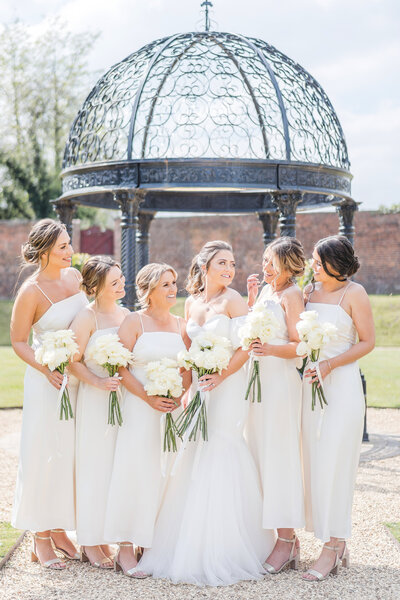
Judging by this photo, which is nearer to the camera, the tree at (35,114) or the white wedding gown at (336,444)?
the white wedding gown at (336,444)

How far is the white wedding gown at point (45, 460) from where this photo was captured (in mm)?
4406

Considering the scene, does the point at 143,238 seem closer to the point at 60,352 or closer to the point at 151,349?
the point at 151,349

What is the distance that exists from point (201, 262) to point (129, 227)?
220 centimetres

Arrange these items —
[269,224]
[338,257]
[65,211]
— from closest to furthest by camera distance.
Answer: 1. [338,257]
2. [65,211]
3. [269,224]

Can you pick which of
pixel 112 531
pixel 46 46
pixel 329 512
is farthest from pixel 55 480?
pixel 46 46

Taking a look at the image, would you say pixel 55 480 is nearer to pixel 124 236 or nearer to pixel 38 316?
pixel 38 316

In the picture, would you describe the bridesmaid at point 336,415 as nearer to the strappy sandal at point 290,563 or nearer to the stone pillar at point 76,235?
the strappy sandal at point 290,563

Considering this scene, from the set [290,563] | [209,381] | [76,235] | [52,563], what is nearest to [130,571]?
[52,563]

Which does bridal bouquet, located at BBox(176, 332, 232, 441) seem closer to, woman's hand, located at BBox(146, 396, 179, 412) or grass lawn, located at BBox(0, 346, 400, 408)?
woman's hand, located at BBox(146, 396, 179, 412)

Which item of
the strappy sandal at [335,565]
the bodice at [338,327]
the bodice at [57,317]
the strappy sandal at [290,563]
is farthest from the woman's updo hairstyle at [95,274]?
the strappy sandal at [335,565]

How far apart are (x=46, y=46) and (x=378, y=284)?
17.2 m

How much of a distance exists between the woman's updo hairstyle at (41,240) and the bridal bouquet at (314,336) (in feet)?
5.40

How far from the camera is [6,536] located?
193 inches

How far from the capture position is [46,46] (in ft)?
96.9
